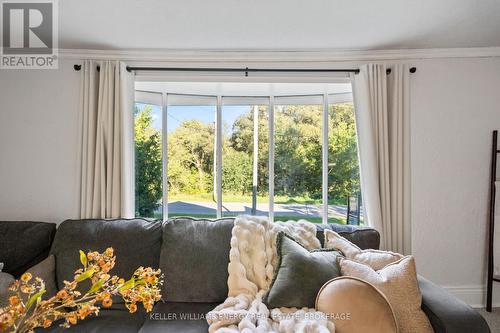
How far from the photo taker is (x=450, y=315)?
51.1 inches

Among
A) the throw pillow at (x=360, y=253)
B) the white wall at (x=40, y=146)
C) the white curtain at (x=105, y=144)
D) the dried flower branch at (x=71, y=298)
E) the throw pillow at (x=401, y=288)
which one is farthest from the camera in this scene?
the white wall at (x=40, y=146)

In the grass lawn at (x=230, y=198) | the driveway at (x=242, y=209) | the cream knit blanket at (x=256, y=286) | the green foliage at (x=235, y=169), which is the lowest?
the cream knit blanket at (x=256, y=286)

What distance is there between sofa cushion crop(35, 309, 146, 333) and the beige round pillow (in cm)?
108

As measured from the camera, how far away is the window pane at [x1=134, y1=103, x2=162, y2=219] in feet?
8.57

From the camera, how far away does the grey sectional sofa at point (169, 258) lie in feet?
5.18

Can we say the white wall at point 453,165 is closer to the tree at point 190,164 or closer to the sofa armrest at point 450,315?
the sofa armrest at point 450,315

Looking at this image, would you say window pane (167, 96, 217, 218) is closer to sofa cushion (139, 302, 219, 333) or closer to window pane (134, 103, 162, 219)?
window pane (134, 103, 162, 219)

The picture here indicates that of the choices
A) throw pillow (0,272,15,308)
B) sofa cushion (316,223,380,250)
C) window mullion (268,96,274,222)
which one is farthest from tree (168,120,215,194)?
throw pillow (0,272,15,308)

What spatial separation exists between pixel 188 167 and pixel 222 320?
4.99 feet

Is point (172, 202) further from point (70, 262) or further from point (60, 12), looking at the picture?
point (60, 12)

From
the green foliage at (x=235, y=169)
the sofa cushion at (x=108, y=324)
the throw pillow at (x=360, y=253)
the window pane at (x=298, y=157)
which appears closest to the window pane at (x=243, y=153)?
the green foliage at (x=235, y=169)

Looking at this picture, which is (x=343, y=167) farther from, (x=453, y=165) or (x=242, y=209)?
(x=242, y=209)

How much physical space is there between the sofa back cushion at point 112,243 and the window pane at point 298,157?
124cm

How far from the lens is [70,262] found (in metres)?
1.82
